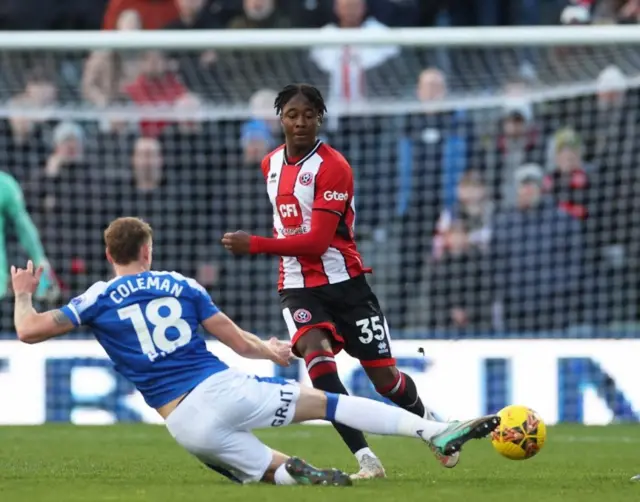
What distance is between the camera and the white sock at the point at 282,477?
7332 mm

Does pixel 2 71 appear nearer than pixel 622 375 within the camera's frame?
No

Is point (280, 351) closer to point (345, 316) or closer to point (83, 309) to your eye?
point (345, 316)

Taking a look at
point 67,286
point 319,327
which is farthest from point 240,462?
point 67,286

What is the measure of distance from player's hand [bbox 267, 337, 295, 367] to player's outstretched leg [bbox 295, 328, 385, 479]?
0.41 meters

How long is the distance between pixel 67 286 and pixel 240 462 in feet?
22.5

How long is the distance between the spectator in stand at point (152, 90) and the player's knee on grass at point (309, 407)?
7.18 metres

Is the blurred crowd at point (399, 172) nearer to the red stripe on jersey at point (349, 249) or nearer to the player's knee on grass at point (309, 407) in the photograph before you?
the red stripe on jersey at point (349, 249)

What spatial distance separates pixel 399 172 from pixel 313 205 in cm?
583

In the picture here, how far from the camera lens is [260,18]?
1472cm

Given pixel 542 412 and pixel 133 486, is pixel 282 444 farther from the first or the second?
pixel 133 486

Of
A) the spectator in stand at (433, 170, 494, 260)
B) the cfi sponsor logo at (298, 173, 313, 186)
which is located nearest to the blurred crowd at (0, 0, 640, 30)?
the spectator in stand at (433, 170, 494, 260)

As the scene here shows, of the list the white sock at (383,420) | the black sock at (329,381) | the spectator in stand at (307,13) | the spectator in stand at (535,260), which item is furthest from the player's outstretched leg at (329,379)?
the spectator in stand at (307,13)

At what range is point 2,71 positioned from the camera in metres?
14.3

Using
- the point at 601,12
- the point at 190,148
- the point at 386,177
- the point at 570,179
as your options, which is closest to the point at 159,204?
the point at 190,148
